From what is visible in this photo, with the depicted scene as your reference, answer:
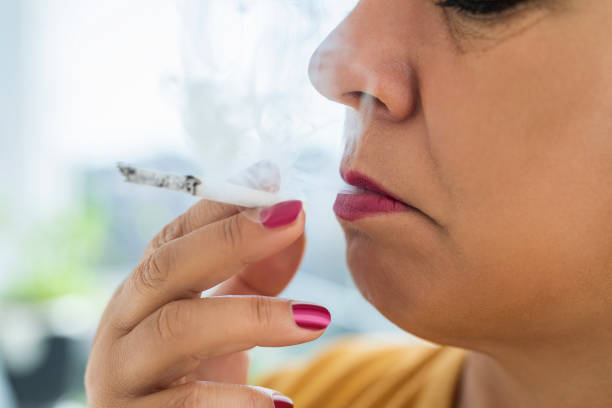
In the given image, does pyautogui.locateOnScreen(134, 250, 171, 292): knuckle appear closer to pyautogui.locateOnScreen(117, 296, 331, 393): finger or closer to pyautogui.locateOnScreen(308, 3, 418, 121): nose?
pyautogui.locateOnScreen(117, 296, 331, 393): finger

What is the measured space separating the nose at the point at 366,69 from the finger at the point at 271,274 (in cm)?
31

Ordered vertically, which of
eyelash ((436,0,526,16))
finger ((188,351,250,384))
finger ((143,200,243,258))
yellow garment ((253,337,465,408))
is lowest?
yellow garment ((253,337,465,408))

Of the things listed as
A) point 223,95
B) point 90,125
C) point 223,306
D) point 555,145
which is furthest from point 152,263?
point 90,125

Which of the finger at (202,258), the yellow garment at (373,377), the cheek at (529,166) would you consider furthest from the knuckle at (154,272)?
the yellow garment at (373,377)

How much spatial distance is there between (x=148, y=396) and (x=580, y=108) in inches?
22.3

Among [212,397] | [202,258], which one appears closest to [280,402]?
[212,397]

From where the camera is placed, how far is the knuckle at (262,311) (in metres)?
0.64

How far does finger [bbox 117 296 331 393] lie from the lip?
0.39ft

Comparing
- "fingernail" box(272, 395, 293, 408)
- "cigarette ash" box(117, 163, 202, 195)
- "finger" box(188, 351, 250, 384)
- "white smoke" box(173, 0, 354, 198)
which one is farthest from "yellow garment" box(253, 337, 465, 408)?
"cigarette ash" box(117, 163, 202, 195)

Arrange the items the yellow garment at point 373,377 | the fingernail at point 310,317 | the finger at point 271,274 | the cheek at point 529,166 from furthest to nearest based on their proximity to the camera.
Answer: the yellow garment at point 373,377, the finger at point 271,274, the fingernail at point 310,317, the cheek at point 529,166

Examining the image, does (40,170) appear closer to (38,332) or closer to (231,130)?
(38,332)

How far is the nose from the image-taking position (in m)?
0.60

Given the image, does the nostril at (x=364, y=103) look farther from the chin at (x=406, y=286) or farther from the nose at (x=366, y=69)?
A: the chin at (x=406, y=286)

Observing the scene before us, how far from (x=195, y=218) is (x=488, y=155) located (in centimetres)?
37
